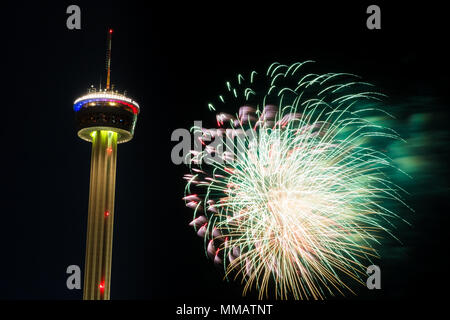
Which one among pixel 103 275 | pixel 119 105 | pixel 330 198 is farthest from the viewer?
pixel 119 105

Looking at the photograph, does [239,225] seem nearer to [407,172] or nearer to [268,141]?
[268,141]

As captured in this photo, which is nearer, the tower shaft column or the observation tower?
the tower shaft column

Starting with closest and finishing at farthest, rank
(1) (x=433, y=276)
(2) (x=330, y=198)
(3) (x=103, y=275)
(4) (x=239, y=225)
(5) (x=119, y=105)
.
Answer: (2) (x=330, y=198), (4) (x=239, y=225), (1) (x=433, y=276), (3) (x=103, y=275), (5) (x=119, y=105)

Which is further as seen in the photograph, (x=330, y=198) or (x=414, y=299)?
(x=414, y=299)

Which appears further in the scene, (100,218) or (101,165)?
(101,165)

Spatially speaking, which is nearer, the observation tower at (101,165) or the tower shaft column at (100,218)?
the tower shaft column at (100,218)

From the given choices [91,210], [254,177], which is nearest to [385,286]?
[254,177]
